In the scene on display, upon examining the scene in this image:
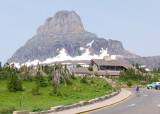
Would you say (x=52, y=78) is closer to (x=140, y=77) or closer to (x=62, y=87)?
(x=62, y=87)

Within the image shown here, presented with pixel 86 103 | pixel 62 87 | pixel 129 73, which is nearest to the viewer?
pixel 86 103

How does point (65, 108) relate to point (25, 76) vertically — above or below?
below

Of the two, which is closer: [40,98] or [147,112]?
[147,112]

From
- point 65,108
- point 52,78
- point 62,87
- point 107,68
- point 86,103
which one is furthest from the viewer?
point 107,68

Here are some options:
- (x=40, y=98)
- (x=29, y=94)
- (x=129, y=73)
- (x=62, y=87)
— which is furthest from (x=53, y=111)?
(x=129, y=73)

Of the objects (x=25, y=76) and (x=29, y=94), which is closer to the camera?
(x=29, y=94)

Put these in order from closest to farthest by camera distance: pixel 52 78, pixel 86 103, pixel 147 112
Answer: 1. pixel 147 112
2. pixel 86 103
3. pixel 52 78

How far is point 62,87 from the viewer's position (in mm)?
40531

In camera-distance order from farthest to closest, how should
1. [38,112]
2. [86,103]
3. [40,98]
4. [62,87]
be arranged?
[62,87] → [40,98] → [86,103] → [38,112]

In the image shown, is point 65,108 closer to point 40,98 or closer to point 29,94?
point 40,98

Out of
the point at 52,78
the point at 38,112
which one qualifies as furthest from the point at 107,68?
the point at 38,112

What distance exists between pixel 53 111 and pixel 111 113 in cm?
420

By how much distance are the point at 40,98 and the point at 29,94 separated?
3.04 meters

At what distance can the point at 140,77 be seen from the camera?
249ft
